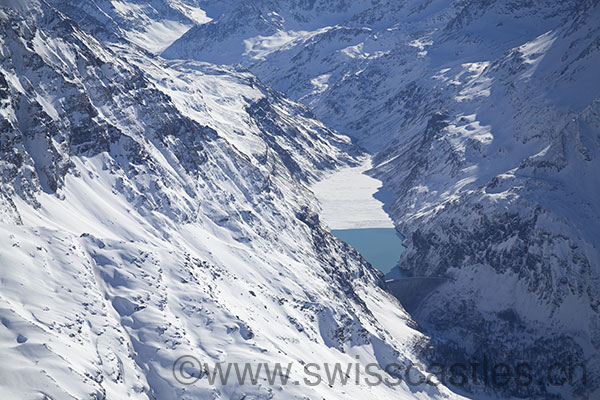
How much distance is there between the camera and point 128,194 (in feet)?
409

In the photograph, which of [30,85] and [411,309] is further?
[411,309]

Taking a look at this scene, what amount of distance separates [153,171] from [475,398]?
3227 inches

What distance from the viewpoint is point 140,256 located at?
10900 cm

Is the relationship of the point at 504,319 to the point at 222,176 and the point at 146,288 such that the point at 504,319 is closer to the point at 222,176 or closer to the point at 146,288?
the point at 222,176

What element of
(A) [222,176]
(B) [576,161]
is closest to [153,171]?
(A) [222,176]

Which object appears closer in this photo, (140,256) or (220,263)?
(140,256)

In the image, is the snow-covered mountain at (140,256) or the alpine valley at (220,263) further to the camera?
the alpine valley at (220,263)

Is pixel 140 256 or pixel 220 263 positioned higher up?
pixel 220 263

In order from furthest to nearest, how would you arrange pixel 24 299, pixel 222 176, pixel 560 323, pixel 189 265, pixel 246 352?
pixel 222 176 → pixel 560 323 → pixel 189 265 → pixel 246 352 → pixel 24 299

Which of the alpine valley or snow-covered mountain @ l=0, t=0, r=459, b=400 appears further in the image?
the alpine valley

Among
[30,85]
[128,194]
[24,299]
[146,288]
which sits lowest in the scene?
[24,299]

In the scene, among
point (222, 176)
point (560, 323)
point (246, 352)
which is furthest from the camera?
point (222, 176)

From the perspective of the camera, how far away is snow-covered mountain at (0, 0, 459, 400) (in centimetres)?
8938

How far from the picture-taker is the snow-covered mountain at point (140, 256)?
89375 millimetres
